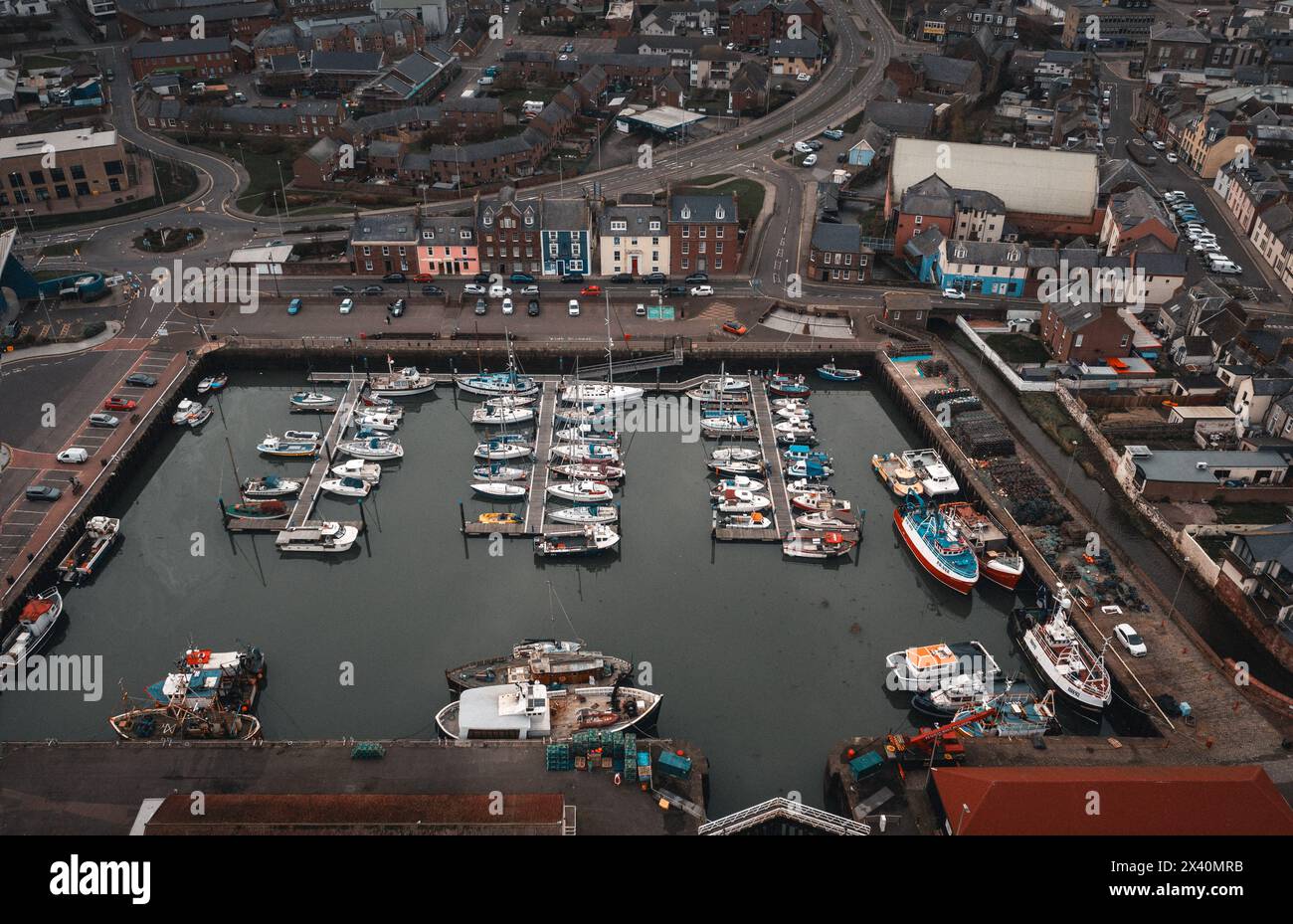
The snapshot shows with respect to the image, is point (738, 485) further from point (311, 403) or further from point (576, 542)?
point (311, 403)

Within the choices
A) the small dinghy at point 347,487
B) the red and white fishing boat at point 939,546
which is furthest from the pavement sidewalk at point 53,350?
the red and white fishing boat at point 939,546

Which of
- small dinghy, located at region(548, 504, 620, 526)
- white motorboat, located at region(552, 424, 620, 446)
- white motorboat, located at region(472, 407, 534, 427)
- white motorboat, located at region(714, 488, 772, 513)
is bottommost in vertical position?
small dinghy, located at region(548, 504, 620, 526)

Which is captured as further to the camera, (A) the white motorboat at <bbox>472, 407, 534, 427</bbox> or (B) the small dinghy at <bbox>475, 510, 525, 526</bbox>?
(A) the white motorboat at <bbox>472, 407, 534, 427</bbox>

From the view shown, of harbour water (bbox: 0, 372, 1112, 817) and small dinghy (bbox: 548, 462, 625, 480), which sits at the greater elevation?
small dinghy (bbox: 548, 462, 625, 480)

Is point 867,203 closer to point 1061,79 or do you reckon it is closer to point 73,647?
point 1061,79

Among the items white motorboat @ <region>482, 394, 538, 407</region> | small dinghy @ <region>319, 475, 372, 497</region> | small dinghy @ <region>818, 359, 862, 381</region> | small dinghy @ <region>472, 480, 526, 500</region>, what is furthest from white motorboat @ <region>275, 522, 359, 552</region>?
small dinghy @ <region>818, 359, 862, 381</region>

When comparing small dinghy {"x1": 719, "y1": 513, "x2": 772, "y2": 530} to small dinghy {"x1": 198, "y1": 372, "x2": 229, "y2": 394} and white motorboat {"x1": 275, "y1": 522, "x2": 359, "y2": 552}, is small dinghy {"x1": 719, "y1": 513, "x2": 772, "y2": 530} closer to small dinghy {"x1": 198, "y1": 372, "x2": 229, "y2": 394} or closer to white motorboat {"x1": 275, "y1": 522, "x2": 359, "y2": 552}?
white motorboat {"x1": 275, "y1": 522, "x2": 359, "y2": 552}

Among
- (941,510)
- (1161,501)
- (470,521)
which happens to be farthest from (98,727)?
(1161,501)
